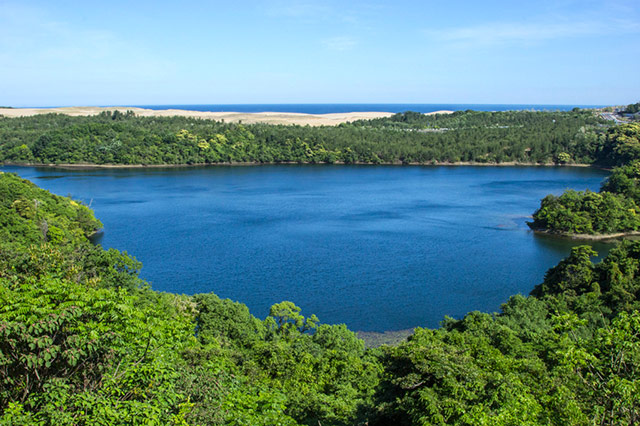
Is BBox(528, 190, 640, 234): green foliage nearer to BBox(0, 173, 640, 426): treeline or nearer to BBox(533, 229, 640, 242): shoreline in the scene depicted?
BBox(533, 229, 640, 242): shoreline

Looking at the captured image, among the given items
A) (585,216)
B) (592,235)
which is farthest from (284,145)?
(592,235)

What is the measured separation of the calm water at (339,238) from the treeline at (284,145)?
1259cm

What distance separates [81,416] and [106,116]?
12580 cm

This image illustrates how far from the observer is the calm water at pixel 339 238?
1082 inches

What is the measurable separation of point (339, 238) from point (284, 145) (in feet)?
177

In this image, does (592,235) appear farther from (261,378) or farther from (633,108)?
(633,108)

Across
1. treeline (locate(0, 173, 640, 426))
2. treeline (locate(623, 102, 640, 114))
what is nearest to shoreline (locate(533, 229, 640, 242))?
treeline (locate(0, 173, 640, 426))

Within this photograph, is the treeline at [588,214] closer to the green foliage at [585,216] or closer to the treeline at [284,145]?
the green foliage at [585,216]

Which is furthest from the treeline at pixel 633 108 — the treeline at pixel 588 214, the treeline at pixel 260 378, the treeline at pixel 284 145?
the treeline at pixel 260 378

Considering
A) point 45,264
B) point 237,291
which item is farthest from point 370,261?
point 45,264

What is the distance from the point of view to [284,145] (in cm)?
9081

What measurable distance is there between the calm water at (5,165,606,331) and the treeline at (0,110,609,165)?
12.6m

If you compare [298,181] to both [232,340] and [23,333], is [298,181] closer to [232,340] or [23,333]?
[232,340]

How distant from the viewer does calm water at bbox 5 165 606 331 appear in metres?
27.5
